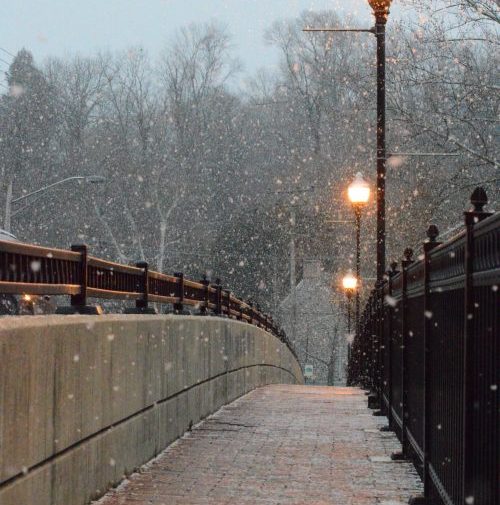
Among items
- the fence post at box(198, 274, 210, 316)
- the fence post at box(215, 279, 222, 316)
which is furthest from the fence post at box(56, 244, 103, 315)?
the fence post at box(215, 279, 222, 316)

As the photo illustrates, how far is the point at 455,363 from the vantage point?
5.65 m

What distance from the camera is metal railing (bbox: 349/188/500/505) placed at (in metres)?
4.47

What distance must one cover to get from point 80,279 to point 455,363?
281 cm

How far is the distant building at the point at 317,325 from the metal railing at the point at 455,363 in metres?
61.3

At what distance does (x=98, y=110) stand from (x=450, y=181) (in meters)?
55.3

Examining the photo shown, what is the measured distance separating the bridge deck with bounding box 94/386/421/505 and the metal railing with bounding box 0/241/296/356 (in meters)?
1.35

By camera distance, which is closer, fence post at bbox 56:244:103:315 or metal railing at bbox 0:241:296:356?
metal railing at bbox 0:241:296:356

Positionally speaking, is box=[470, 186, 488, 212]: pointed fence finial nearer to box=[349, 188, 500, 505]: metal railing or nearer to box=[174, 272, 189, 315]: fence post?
box=[349, 188, 500, 505]: metal railing

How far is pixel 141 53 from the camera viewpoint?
261 feet

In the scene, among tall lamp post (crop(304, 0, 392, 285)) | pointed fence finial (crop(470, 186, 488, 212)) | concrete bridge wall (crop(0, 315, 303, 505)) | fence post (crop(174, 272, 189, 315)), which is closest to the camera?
pointed fence finial (crop(470, 186, 488, 212))

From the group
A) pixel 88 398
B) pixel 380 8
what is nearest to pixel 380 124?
pixel 380 8

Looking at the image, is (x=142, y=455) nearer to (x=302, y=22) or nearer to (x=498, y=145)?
(x=498, y=145)

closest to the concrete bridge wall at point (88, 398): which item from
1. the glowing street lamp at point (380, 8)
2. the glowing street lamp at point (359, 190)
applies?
the glowing street lamp at point (380, 8)

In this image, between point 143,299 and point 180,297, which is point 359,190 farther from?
point 143,299
